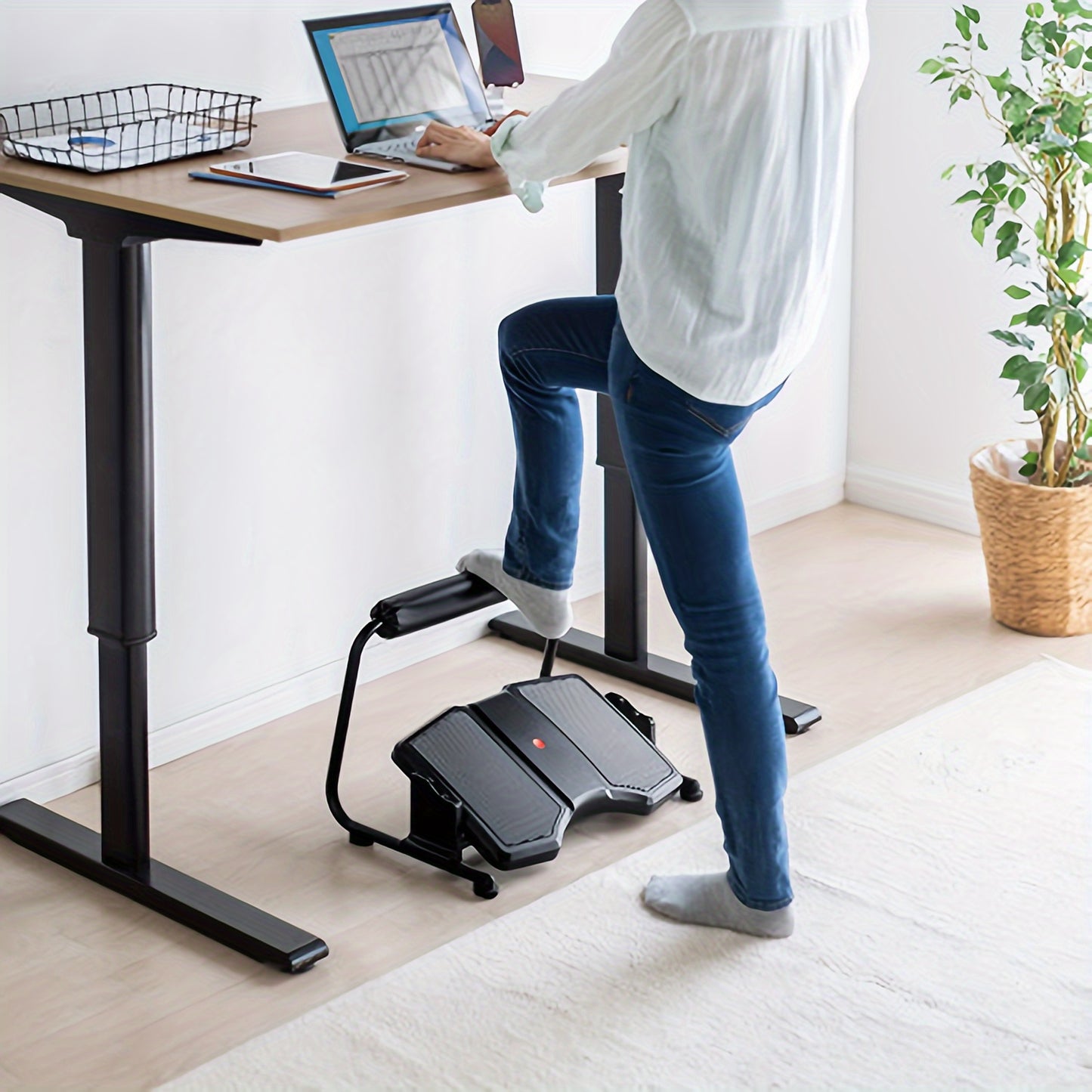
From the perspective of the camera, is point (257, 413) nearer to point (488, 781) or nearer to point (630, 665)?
point (488, 781)

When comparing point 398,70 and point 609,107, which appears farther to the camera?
point 398,70

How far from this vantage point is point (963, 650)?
323 centimetres

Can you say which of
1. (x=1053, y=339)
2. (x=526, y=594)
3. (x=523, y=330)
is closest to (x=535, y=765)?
(x=526, y=594)

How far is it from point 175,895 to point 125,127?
1.05 meters

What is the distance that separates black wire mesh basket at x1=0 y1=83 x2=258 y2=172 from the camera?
7.20 ft

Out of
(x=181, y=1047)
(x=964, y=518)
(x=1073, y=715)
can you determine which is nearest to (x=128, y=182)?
(x=181, y=1047)

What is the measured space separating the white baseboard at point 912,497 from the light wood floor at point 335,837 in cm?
17

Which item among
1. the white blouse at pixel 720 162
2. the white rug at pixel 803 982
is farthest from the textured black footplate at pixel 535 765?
the white blouse at pixel 720 162

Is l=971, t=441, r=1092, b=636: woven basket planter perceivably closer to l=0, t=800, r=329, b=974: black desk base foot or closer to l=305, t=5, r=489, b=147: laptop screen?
l=305, t=5, r=489, b=147: laptop screen

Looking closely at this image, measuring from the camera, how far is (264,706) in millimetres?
2930

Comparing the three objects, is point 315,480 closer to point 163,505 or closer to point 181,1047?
point 163,505

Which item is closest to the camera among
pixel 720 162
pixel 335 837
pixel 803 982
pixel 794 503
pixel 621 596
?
pixel 720 162

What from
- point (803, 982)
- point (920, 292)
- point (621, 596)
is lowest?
point (803, 982)

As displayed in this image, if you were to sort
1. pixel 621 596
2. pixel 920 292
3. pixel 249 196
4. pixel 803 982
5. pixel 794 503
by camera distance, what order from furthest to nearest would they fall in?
pixel 794 503 < pixel 920 292 < pixel 621 596 < pixel 803 982 < pixel 249 196
